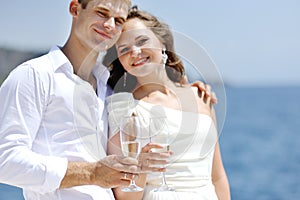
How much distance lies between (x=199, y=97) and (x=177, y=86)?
142 millimetres

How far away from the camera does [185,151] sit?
1.92m

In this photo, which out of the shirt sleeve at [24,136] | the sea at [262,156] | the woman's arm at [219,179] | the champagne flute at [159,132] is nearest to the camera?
the shirt sleeve at [24,136]

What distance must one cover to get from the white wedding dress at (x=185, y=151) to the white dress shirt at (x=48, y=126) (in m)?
0.13

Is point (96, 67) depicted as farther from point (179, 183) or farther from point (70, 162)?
point (179, 183)

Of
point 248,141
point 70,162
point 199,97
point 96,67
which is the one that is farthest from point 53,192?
point 248,141

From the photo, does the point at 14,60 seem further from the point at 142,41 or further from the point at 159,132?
the point at 159,132

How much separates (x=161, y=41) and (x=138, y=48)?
0.13 m

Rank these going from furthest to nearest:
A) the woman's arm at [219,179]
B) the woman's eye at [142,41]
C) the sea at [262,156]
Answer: the sea at [262,156] < the woman's arm at [219,179] < the woman's eye at [142,41]

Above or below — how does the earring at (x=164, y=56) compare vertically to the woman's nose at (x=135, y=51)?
below

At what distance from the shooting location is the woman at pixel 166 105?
1.77 m

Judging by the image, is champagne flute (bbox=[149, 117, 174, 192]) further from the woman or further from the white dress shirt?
the white dress shirt

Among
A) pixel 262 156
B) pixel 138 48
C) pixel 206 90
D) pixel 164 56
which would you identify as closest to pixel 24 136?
pixel 138 48

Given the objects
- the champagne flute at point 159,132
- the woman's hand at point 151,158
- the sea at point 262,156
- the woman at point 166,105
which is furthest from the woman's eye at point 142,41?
the sea at point 262,156

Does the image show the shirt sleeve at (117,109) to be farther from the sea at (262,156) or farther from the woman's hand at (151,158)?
the sea at (262,156)
